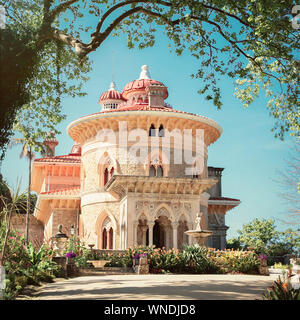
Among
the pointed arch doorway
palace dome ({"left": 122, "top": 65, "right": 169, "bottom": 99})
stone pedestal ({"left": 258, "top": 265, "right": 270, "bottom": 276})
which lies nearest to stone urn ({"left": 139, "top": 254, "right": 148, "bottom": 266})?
stone pedestal ({"left": 258, "top": 265, "right": 270, "bottom": 276})

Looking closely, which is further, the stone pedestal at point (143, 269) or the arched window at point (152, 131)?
the arched window at point (152, 131)

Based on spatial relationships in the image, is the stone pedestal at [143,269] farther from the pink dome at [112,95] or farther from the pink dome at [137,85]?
the pink dome at [112,95]

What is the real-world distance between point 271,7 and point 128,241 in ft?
58.6

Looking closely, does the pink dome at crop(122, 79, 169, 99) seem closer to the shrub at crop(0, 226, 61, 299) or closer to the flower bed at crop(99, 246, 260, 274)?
the flower bed at crop(99, 246, 260, 274)

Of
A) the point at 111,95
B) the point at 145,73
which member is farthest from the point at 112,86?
the point at 145,73

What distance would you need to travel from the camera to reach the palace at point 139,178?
2569 centimetres

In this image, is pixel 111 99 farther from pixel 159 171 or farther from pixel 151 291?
pixel 151 291

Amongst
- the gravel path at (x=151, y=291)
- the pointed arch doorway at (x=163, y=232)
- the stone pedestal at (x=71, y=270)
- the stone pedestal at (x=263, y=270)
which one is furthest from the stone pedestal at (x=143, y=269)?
the pointed arch doorway at (x=163, y=232)

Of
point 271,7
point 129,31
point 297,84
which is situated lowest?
point 297,84

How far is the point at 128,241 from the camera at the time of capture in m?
25.3

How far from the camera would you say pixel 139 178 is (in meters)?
24.9

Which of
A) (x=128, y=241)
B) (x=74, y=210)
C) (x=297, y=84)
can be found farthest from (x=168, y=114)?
(x=297, y=84)
